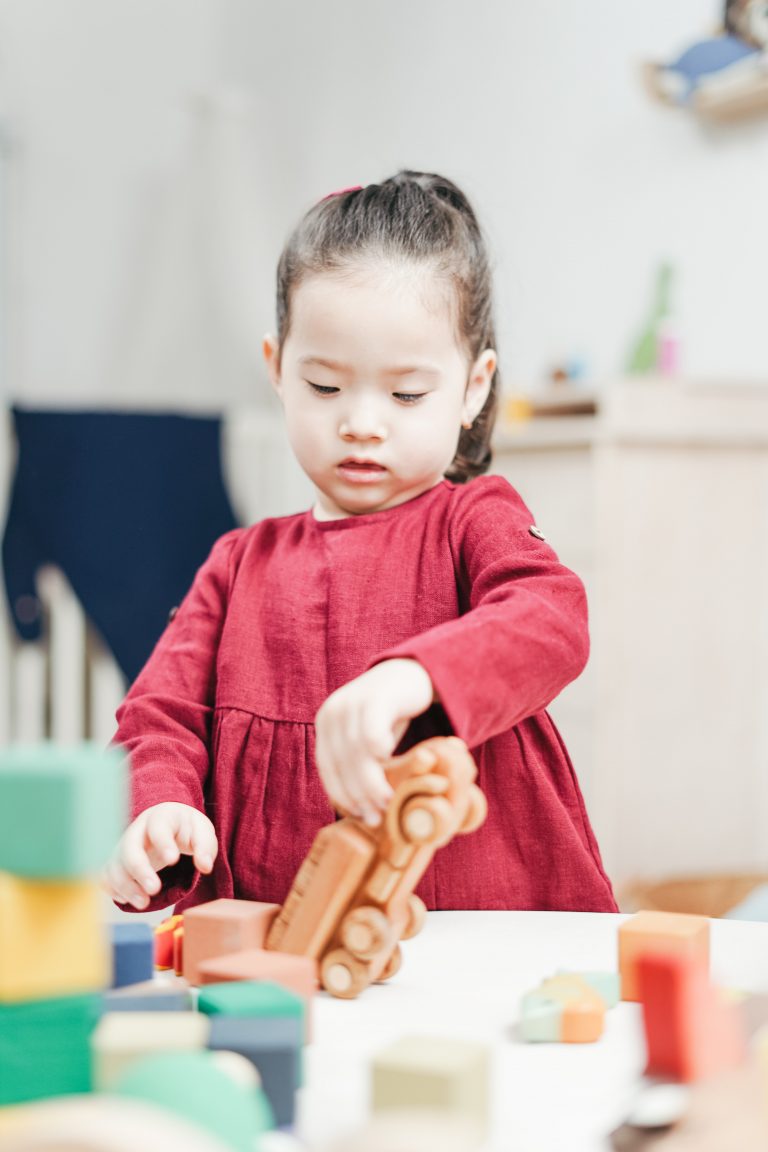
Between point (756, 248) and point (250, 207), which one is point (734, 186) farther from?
point (250, 207)

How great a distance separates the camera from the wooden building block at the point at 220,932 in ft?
1.54

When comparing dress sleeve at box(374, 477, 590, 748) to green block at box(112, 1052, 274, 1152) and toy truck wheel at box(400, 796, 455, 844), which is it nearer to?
toy truck wheel at box(400, 796, 455, 844)

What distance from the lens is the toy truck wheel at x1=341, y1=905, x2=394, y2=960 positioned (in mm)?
464

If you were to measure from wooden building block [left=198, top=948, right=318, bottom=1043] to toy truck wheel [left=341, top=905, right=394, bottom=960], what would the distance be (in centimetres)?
2

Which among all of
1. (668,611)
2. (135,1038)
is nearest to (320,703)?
(135,1038)

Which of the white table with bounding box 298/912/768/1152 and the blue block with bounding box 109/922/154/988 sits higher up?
the blue block with bounding box 109/922/154/988

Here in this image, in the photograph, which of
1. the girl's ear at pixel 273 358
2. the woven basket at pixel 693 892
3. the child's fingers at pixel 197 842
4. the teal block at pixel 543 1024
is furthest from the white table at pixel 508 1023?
the woven basket at pixel 693 892

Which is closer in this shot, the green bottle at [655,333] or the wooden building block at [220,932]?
the wooden building block at [220,932]

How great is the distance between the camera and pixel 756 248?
6.79ft

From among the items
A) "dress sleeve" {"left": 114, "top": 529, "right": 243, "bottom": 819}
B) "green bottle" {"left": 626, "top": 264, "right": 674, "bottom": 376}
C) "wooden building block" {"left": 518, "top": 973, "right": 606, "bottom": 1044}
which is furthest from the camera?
"green bottle" {"left": 626, "top": 264, "right": 674, "bottom": 376}

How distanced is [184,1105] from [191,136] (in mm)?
2543

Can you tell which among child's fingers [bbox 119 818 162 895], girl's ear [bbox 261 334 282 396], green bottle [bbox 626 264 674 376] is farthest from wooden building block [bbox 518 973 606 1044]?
green bottle [bbox 626 264 674 376]

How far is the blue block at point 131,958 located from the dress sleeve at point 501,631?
15 cm

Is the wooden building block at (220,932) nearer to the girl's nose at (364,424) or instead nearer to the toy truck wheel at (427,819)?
the toy truck wheel at (427,819)
